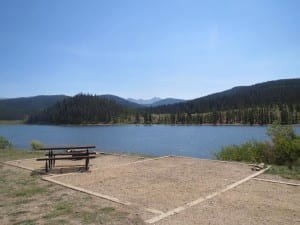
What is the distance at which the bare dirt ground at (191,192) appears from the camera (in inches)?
208

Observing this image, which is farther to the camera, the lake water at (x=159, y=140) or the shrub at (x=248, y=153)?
the lake water at (x=159, y=140)

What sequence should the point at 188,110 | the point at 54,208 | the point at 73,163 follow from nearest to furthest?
the point at 54,208
the point at 73,163
the point at 188,110

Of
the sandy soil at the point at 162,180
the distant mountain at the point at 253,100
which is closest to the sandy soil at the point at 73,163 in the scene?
the sandy soil at the point at 162,180

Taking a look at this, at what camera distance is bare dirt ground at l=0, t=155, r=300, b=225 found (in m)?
5.28

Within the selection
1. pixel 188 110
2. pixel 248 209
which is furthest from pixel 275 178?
pixel 188 110

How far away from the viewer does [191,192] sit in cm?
695

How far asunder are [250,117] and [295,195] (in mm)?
107738

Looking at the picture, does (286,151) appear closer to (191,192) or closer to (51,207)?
(191,192)

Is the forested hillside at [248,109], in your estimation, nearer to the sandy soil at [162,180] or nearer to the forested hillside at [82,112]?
the forested hillside at [82,112]

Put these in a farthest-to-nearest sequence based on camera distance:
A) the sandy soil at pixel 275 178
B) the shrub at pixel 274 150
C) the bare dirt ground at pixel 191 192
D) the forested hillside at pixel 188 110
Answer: the forested hillside at pixel 188 110 → the shrub at pixel 274 150 → the sandy soil at pixel 275 178 → the bare dirt ground at pixel 191 192

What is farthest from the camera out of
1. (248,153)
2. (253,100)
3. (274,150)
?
(253,100)

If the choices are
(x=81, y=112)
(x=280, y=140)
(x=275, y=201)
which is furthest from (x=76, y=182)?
(x=81, y=112)

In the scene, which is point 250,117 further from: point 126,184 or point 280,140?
point 126,184

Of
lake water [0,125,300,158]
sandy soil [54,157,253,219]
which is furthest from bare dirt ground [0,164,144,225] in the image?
lake water [0,125,300,158]
